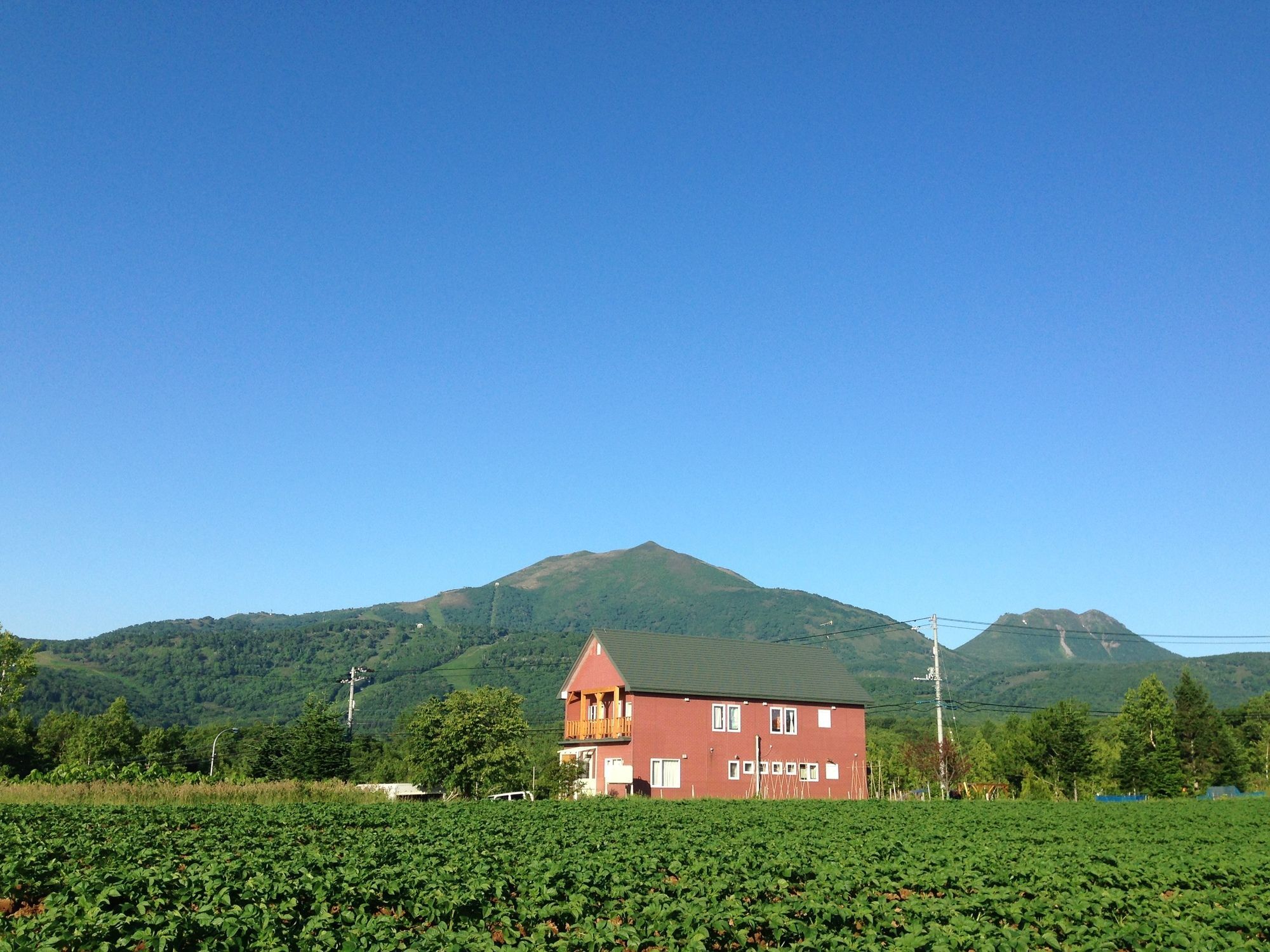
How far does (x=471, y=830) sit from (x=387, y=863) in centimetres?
663

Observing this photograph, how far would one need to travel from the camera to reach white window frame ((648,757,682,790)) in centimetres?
5191

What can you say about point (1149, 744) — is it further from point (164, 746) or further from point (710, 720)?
point (164, 746)

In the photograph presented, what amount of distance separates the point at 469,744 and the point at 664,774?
10.4 meters

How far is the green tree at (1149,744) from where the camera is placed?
72.9 metres

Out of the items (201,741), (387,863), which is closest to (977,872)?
(387,863)

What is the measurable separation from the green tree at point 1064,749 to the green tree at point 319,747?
50433 mm

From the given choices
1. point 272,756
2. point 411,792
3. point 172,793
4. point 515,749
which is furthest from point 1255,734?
point 172,793

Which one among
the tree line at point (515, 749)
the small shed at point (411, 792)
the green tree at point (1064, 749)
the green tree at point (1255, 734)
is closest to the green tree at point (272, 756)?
the tree line at point (515, 749)

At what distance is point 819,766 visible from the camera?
187ft

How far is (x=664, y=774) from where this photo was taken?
52344 millimetres

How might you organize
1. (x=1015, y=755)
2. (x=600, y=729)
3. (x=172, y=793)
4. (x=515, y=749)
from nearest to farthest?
(x=172, y=793), (x=515, y=749), (x=600, y=729), (x=1015, y=755)

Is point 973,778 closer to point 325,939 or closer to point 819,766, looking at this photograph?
point 819,766

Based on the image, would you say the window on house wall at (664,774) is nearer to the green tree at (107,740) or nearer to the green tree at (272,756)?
the green tree at (272,756)

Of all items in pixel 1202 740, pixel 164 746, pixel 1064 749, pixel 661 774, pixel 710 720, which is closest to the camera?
pixel 661 774
